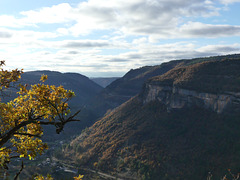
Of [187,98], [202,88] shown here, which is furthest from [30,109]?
[187,98]

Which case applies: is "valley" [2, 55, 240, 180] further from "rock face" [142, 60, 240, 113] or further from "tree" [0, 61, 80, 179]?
"tree" [0, 61, 80, 179]

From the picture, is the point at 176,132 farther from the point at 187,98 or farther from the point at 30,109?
the point at 30,109

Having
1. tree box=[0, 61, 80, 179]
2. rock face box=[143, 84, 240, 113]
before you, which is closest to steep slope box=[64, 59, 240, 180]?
rock face box=[143, 84, 240, 113]

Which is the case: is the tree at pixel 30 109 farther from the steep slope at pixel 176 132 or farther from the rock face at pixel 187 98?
the rock face at pixel 187 98

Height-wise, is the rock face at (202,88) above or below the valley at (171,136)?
above

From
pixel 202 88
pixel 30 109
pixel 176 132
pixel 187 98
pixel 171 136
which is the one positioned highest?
→ pixel 30 109

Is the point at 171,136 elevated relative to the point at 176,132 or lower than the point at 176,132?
lower

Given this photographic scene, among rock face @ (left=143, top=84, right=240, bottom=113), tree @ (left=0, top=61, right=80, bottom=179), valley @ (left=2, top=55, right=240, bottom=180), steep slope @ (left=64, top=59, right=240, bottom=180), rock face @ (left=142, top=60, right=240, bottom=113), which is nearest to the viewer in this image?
tree @ (left=0, top=61, right=80, bottom=179)

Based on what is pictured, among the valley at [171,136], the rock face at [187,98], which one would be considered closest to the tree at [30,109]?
the valley at [171,136]
